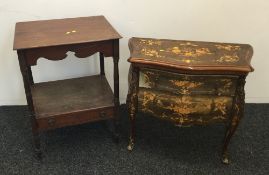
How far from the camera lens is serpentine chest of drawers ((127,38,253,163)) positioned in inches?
53.4

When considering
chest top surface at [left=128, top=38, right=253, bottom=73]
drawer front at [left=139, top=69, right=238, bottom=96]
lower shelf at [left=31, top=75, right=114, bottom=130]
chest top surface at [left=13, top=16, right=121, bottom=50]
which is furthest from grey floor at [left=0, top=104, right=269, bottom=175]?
chest top surface at [left=13, top=16, right=121, bottom=50]

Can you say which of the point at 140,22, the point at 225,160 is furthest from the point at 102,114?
the point at 225,160

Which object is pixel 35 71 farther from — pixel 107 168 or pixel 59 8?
pixel 107 168

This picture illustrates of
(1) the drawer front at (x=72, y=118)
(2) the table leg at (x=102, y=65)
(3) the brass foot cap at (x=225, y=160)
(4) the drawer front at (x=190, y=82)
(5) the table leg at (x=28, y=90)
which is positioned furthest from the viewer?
(2) the table leg at (x=102, y=65)

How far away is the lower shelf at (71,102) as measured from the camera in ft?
5.01

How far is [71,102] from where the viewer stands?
5.32ft

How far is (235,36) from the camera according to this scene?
1893 mm

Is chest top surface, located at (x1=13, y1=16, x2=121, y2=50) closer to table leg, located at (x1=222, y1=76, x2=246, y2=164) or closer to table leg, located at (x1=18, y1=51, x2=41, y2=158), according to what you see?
table leg, located at (x1=18, y1=51, x2=41, y2=158)

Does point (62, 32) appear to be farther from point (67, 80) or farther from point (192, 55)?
point (192, 55)

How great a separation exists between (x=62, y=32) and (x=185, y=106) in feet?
2.40

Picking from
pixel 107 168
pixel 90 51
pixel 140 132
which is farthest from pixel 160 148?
pixel 90 51

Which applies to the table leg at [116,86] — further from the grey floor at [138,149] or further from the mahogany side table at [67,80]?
the grey floor at [138,149]

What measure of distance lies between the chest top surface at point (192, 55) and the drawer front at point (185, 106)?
17cm

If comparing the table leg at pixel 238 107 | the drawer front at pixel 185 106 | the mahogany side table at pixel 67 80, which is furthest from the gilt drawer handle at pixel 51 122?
the table leg at pixel 238 107
